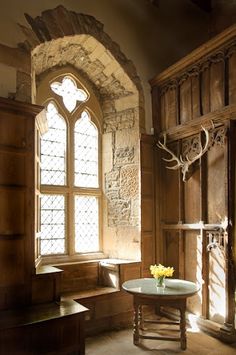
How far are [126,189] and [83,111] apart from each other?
51.6 inches

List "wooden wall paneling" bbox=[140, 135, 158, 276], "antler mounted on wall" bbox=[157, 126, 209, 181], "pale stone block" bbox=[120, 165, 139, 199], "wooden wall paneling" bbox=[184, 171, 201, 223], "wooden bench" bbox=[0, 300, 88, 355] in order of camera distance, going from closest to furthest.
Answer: "wooden bench" bbox=[0, 300, 88, 355] < "antler mounted on wall" bbox=[157, 126, 209, 181] < "wooden wall paneling" bbox=[184, 171, 201, 223] < "wooden wall paneling" bbox=[140, 135, 158, 276] < "pale stone block" bbox=[120, 165, 139, 199]

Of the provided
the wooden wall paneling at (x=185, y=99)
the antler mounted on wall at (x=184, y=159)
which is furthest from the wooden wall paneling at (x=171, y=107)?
the antler mounted on wall at (x=184, y=159)

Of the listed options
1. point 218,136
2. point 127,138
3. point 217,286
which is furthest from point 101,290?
point 218,136

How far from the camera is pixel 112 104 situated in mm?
4785

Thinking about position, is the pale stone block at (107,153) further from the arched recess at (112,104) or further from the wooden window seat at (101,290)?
the wooden window seat at (101,290)

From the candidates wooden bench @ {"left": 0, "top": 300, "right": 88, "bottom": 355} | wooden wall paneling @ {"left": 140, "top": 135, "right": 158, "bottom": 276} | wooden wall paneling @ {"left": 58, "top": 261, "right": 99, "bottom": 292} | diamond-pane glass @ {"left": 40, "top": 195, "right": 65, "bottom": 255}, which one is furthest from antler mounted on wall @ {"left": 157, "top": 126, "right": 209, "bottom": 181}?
wooden bench @ {"left": 0, "top": 300, "right": 88, "bottom": 355}

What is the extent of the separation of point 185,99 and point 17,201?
2403mm

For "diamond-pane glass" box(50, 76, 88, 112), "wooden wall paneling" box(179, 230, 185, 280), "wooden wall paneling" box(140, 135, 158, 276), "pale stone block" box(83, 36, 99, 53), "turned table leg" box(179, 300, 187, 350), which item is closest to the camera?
"turned table leg" box(179, 300, 187, 350)

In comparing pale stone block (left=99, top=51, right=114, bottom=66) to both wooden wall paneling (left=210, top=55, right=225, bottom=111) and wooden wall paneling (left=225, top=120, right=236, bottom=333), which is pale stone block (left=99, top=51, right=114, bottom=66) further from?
wooden wall paneling (left=225, top=120, right=236, bottom=333)

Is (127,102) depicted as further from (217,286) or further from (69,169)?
(217,286)

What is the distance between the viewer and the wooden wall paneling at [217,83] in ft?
11.8

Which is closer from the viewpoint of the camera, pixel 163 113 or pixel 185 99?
pixel 185 99

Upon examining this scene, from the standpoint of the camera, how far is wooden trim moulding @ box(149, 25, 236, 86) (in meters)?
3.47

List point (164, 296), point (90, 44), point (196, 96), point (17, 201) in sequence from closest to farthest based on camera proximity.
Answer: point (164, 296)
point (17, 201)
point (196, 96)
point (90, 44)
